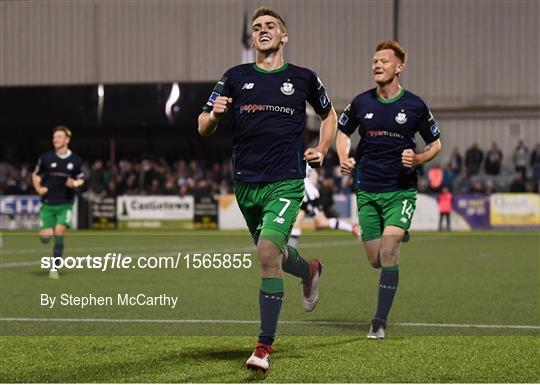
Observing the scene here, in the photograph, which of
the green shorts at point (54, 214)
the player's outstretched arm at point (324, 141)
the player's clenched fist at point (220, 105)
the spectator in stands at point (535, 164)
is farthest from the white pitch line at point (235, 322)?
the spectator in stands at point (535, 164)

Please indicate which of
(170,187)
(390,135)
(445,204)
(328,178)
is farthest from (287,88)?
(328,178)

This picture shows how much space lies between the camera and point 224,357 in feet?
24.2

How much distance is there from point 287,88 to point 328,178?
2896 centimetres

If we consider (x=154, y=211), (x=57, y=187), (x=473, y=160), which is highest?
(x=473, y=160)

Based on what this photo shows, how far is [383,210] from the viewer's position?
29.9 feet

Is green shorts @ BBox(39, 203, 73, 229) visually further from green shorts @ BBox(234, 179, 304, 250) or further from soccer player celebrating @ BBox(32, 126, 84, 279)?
green shorts @ BBox(234, 179, 304, 250)

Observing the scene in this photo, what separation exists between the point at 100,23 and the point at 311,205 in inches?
1088

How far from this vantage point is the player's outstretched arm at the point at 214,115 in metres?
6.98

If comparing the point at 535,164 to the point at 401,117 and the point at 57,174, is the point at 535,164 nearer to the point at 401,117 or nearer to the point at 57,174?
the point at 57,174

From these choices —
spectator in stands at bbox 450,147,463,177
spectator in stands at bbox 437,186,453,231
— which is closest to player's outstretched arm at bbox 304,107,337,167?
spectator in stands at bbox 437,186,453,231

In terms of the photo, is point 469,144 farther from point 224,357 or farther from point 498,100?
point 224,357

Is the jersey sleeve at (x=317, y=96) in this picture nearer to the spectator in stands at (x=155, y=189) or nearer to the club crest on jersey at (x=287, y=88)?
the club crest on jersey at (x=287, y=88)

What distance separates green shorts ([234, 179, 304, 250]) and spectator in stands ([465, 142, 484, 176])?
31.2 metres

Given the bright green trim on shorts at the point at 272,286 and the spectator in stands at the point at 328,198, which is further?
the spectator in stands at the point at 328,198
